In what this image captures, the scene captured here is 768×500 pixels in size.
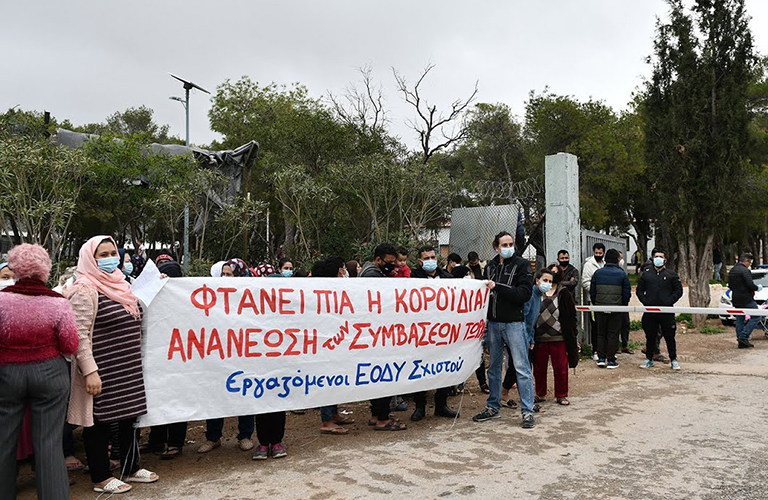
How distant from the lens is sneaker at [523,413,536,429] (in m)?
5.99

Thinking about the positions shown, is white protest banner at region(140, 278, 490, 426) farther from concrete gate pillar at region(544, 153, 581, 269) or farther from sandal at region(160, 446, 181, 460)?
concrete gate pillar at region(544, 153, 581, 269)

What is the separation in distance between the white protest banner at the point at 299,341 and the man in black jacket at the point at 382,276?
280 mm

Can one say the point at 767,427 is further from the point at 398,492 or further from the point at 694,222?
the point at 694,222

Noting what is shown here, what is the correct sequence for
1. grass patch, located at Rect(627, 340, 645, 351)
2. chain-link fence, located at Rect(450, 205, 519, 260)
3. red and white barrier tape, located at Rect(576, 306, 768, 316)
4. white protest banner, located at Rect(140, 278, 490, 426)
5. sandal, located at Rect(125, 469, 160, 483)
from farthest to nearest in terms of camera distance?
chain-link fence, located at Rect(450, 205, 519, 260) < grass patch, located at Rect(627, 340, 645, 351) < red and white barrier tape, located at Rect(576, 306, 768, 316) < white protest banner, located at Rect(140, 278, 490, 426) < sandal, located at Rect(125, 469, 160, 483)

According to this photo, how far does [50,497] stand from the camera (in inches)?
150

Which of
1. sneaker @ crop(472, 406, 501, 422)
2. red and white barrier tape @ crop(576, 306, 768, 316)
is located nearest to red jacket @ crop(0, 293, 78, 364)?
sneaker @ crop(472, 406, 501, 422)

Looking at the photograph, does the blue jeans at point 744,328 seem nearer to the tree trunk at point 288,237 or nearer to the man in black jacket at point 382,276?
the man in black jacket at point 382,276

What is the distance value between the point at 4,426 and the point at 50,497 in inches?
20.3

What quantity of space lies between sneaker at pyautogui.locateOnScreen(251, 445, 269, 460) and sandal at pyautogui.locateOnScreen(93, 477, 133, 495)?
100 cm

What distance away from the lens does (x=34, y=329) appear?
375 centimetres

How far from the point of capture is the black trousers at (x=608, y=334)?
9.63 meters

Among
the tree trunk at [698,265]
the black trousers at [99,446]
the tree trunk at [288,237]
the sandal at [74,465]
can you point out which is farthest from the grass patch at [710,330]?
the sandal at [74,465]

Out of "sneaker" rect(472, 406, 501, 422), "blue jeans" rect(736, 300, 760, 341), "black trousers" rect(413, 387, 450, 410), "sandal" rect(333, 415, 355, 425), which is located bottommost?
"sandal" rect(333, 415, 355, 425)

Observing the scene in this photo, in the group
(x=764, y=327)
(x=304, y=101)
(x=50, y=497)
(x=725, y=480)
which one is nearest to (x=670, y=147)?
(x=764, y=327)
